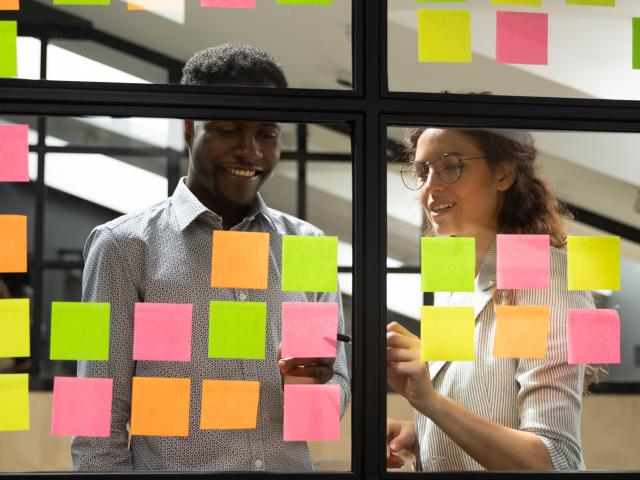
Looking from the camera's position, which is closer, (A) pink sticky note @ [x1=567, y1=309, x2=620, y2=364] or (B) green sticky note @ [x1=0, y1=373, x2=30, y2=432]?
(B) green sticky note @ [x1=0, y1=373, x2=30, y2=432]

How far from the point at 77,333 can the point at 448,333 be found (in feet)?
2.46

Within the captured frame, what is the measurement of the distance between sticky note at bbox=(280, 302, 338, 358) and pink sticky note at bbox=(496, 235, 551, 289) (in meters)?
0.37

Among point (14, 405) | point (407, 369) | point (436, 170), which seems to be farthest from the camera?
point (436, 170)

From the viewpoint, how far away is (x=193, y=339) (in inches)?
64.3

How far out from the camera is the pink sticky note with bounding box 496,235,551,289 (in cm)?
163

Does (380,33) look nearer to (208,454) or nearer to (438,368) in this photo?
(438,368)

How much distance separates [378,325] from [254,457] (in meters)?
0.39

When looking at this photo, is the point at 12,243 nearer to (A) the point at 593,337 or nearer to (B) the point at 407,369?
(B) the point at 407,369

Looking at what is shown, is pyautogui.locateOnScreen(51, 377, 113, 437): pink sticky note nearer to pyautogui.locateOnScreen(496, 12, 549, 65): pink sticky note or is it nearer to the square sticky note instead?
the square sticky note

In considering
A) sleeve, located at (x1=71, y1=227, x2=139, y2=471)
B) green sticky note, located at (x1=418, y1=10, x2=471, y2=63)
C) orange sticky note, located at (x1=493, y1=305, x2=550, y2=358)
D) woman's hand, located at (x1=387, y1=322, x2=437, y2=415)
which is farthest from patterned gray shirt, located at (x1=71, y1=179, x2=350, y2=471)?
green sticky note, located at (x1=418, y1=10, x2=471, y2=63)

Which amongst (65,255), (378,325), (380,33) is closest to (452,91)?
(380,33)

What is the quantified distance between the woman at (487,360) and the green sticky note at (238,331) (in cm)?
27

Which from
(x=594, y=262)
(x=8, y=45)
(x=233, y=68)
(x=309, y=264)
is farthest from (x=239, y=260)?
(x=594, y=262)

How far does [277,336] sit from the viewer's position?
164cm
